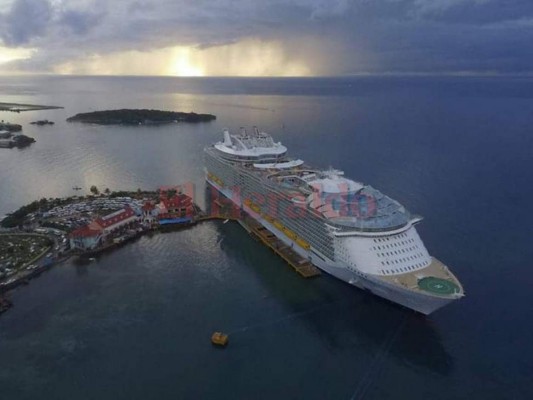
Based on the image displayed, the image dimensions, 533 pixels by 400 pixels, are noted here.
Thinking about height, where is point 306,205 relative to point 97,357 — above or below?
above

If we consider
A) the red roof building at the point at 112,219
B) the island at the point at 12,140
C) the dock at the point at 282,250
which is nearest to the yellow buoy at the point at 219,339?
the dock at the point at 282,250

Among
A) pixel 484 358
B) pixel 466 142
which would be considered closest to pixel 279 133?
pixel 466 142

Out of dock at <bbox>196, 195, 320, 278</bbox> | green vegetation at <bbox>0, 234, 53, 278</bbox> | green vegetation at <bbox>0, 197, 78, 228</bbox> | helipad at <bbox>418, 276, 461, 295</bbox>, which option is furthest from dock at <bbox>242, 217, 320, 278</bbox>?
green vegetation at <bbox>0, 197, 78, 228</bbox>

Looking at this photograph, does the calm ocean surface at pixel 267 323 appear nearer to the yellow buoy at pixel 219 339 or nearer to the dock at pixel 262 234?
the yellow buoy at pixel 219 339

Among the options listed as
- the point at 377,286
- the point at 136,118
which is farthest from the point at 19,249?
the point at 136,118

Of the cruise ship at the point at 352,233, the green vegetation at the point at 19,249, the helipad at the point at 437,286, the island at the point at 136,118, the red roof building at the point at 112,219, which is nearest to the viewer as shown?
the helipad at the point at 437,286

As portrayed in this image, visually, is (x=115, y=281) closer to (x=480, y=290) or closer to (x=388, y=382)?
(x=388, y=382)
